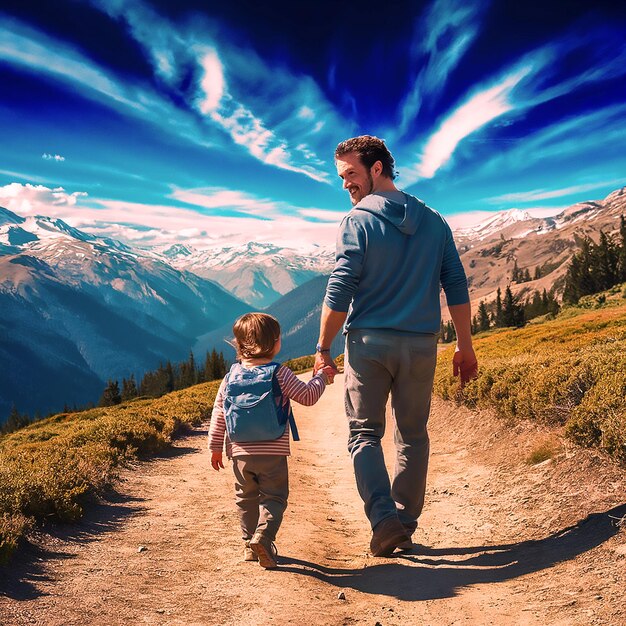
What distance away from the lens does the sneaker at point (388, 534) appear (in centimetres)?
421

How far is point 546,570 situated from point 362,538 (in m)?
2.23

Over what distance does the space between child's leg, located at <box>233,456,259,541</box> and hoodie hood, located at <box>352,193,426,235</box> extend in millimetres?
2529

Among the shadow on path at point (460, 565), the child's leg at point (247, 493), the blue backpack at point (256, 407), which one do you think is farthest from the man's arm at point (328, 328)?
the shadow on path at point (460, 565)

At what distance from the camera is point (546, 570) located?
4.01m

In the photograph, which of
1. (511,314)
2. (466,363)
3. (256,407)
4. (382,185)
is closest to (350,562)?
(256,407)

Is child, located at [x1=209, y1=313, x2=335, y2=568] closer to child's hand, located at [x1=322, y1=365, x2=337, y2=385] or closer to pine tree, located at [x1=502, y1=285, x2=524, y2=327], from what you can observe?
child's hand, located at [x1=322, y1=365, x2=337, y2=385]

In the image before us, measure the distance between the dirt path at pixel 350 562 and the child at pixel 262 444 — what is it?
332 mm

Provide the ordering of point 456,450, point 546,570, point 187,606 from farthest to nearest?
point 456,450 → point 546,570 → point 187,606

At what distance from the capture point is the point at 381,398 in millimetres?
4480

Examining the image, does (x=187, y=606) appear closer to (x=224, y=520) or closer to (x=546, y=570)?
(x=224, y=520)

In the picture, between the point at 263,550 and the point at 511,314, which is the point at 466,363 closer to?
the point at 263,550

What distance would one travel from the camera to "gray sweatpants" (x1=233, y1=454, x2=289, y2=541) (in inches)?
176

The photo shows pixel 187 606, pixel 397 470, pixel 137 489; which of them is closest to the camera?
pixel 187 606

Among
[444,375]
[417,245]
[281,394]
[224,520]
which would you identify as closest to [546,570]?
[281,394]
